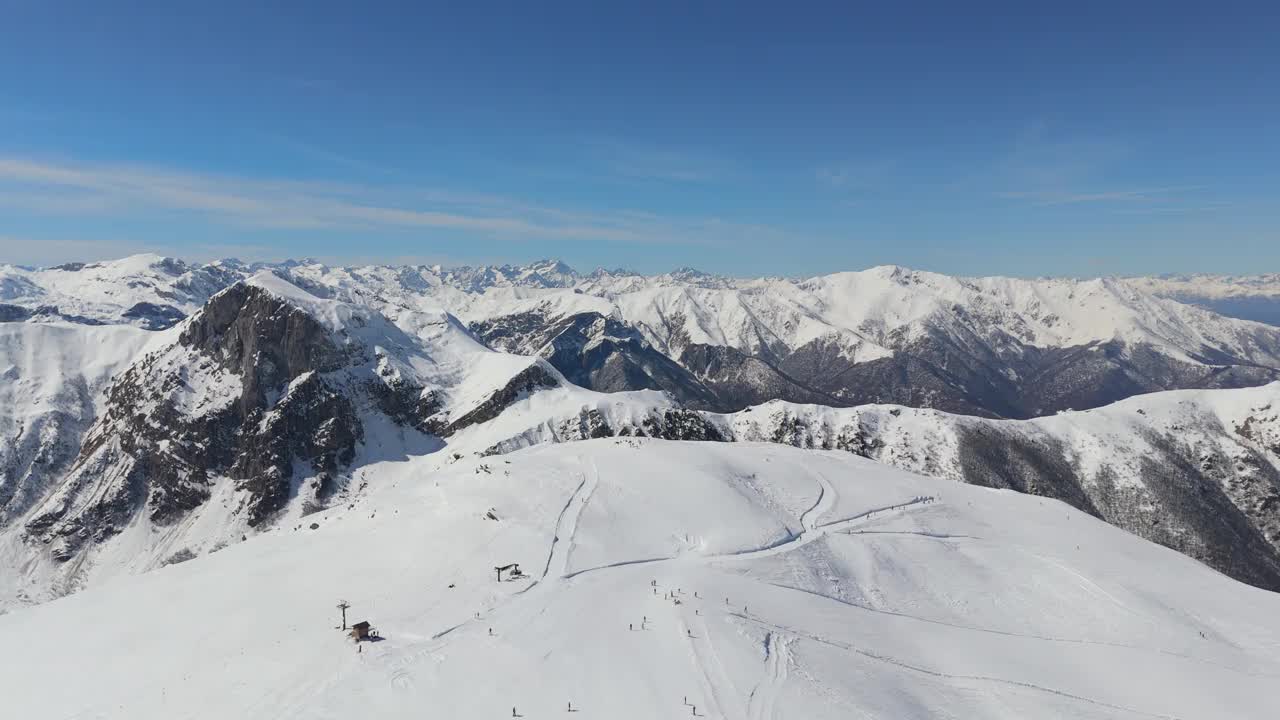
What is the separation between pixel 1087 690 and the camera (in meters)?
39.9

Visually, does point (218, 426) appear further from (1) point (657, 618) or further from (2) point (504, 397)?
(1) point (657, 618)

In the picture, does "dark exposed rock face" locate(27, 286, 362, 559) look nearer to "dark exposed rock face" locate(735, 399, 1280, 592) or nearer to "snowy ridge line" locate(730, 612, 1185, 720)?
"snowy ridge line" locate(730, 612, 1185, 720)

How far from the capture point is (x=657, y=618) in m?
40.0

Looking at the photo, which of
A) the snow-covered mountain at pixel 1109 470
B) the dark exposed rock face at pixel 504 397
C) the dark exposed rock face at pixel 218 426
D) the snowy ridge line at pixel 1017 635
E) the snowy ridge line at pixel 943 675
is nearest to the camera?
the snowy ridge line at pixel 943 675

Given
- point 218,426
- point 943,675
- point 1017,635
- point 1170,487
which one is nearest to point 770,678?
point 943,675

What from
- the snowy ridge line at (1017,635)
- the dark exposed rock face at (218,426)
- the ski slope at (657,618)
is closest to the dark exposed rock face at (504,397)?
the dark exposed rock face at (218,426)

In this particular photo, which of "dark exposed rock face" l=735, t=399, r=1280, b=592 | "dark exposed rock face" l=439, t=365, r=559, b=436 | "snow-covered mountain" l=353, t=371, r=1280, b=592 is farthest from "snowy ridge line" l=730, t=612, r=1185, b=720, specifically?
"dark exposed rock face" l=735, t=399, r=1280, b=592

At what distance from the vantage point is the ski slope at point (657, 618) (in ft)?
104

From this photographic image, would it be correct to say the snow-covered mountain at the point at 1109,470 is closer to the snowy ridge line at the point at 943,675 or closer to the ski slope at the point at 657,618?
the ski slope at the point at 657,618

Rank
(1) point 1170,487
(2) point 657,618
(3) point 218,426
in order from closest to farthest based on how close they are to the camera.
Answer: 1. (2) point 657,618
2. (3) point 218,426
3. (1) point 1170,487

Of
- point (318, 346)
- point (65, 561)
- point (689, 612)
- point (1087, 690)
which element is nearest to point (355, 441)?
point (318, 346)

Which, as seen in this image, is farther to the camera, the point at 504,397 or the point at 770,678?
the point at 504,397

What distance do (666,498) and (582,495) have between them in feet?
30.5

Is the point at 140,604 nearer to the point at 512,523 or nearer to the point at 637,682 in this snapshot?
the point at 512,523
